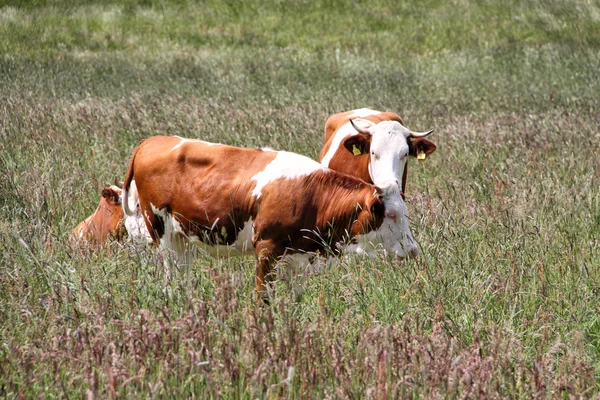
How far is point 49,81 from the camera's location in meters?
13.3

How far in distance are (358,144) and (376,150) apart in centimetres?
31

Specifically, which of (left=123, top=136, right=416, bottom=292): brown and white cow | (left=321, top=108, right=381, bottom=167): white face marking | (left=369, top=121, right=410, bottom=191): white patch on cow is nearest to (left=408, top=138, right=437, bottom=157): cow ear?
(left=369, top=121, right=410, bottom=191): white patch on cow

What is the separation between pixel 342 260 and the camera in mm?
4391

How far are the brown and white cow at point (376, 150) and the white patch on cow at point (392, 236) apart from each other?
0.57 metres

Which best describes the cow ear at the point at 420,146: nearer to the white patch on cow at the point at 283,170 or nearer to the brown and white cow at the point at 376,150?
the brown and white cow at the point at 376,150

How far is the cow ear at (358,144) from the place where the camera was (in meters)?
6.12

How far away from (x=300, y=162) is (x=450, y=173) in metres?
3.10

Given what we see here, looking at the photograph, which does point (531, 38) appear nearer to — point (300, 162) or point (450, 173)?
point (450, 173)

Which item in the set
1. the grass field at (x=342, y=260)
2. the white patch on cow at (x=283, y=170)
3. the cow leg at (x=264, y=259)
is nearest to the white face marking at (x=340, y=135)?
the grass field at (x=342, y=260)

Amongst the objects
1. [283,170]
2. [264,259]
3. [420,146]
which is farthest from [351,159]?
[264,259]

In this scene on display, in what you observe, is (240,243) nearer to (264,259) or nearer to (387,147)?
(264,259)

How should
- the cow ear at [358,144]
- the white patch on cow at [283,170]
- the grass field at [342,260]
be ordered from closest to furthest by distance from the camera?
the grass field at [342,260], the white patch on cow at [283,170], the cow ear at [358,144]

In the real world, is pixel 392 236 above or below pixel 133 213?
above

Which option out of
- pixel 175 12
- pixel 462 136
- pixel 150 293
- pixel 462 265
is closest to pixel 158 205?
pixel 150 293
